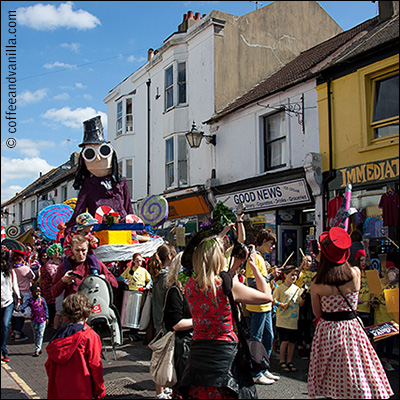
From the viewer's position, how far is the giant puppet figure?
926 cm

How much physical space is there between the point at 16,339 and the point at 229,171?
840 centimetres

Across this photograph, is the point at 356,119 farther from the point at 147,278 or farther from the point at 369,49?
the point at 147,278

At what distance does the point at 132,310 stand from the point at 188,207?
908 centimetres

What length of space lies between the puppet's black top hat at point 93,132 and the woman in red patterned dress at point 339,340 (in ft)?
22.0

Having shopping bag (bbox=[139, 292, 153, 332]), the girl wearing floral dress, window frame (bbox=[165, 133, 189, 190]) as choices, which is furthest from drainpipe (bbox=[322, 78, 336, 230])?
window frame (bbox=[165, 133, 189, 190])

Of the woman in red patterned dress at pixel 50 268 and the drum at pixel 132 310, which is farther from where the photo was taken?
the woman in red patterned dress at pixel 50 268

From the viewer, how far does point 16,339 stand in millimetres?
8031

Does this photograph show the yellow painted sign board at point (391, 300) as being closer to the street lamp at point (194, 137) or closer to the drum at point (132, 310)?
the drum at point (132, 310)

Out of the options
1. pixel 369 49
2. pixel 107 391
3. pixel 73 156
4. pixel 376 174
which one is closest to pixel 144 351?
pixel 107 391

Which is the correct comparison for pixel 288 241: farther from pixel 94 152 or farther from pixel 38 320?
pixel 38 320

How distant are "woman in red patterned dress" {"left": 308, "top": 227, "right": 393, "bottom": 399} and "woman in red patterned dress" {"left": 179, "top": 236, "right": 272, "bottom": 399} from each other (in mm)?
1009

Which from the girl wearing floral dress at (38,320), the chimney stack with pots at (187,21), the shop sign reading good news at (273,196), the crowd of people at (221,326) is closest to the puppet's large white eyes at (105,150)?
the girl wearing floral dress at (38,320)

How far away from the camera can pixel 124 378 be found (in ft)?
18.2

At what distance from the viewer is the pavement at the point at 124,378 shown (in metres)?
4.92
